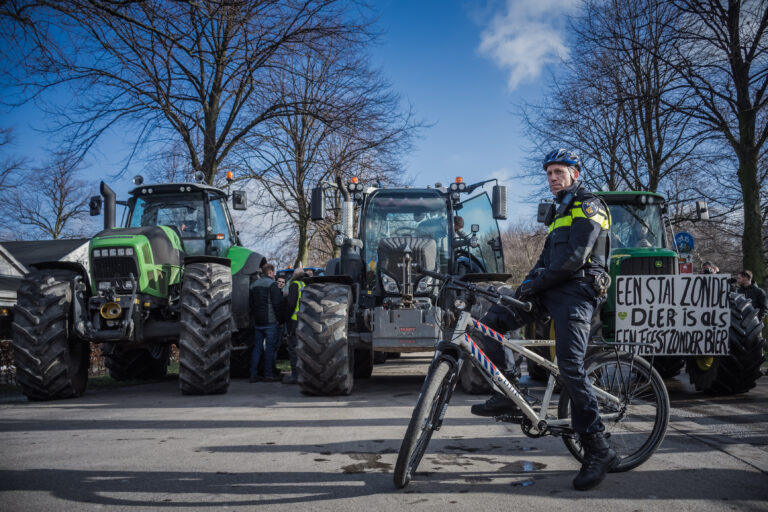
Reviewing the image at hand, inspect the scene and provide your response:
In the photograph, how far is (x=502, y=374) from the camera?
389 centimetres

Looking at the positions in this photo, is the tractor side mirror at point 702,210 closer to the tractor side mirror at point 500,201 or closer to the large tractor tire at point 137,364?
the tractor side mirror at point 500,201

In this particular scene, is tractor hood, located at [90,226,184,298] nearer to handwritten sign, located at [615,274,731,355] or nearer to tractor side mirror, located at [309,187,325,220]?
tractor side mirror, located at [309,187,325,220]

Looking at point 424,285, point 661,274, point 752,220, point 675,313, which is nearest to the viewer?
point 675,313

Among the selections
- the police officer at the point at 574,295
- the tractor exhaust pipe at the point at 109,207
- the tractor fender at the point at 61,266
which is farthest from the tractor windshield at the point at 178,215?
the police officer at the point at 574,295

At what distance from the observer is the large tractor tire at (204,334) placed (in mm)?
7191

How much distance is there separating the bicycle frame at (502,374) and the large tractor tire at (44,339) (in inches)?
222

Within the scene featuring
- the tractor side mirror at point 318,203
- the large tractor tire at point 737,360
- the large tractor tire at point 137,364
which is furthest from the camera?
the large tractor tire at point 137,364

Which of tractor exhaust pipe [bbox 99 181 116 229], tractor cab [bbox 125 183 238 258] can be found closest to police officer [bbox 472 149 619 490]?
tractor cab [bbox 125 183 238 258]

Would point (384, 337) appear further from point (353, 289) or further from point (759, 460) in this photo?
point (759, 460)

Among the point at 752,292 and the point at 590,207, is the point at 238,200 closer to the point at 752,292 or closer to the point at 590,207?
the point at 590,207

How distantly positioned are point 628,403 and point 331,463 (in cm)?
213

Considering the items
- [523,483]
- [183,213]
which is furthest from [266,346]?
[523,483]

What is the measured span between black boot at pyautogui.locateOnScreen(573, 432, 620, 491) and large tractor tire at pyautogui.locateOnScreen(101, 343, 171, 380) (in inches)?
299

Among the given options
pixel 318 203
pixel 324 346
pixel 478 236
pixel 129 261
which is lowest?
pixel 324 346
